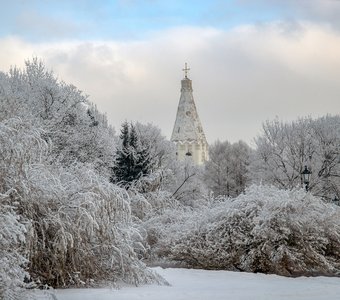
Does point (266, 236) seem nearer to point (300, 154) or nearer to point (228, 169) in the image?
point (300, 154)

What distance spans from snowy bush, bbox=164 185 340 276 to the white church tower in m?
68.3

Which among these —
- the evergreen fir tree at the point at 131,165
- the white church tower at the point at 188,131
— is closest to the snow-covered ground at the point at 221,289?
the evergreen fir tree at the point at 131,165

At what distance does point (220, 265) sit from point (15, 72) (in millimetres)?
25381

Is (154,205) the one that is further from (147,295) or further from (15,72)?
(15,72)

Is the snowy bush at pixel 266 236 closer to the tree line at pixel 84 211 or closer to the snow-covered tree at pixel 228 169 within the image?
the tree line at pixel 84 211

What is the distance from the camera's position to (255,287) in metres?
12.9

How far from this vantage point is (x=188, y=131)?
90.1 m

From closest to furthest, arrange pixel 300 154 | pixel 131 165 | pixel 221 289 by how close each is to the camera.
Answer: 1. pixel 221 289
2. pixel 131 165
3. pixel 300 154

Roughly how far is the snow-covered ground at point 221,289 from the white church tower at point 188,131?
232 feet

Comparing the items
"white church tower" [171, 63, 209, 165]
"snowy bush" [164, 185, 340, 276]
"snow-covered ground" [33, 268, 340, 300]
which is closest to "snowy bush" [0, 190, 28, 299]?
"snow-covered ground" [33, 268, 340, 300]

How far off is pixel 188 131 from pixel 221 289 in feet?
256

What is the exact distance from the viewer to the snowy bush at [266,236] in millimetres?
16328

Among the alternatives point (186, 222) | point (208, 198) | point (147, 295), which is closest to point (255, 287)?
point (147, 295)

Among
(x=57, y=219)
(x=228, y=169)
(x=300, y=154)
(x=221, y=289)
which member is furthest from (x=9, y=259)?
(x=228, y=169)
